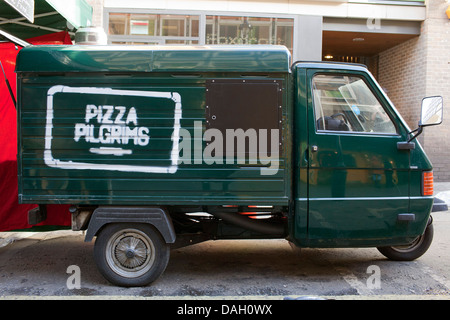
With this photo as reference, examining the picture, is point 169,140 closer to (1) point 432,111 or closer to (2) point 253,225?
(2) point 253,225

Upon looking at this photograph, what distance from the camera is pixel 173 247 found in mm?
4566

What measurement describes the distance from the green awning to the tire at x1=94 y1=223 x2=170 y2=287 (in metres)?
3.90

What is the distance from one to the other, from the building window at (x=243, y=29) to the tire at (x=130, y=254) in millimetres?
7253

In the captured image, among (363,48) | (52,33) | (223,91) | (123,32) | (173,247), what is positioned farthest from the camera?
(363,48)

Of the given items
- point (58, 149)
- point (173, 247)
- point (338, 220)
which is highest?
point (58, 149)

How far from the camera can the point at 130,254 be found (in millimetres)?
4312

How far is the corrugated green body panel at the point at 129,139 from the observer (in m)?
4.20

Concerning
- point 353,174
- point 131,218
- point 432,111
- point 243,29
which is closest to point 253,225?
point 353,174

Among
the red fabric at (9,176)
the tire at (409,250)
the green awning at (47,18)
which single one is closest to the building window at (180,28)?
the green awning at (47,18)

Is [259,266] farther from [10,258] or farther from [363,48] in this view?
[363,48]

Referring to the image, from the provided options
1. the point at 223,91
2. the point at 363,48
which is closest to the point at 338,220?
the point at 223,91

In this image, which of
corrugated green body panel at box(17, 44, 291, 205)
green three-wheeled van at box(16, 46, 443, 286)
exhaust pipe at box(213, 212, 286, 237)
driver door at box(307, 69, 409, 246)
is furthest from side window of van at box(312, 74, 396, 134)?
exhaust pipe at box(213, 212, 286, 237)
